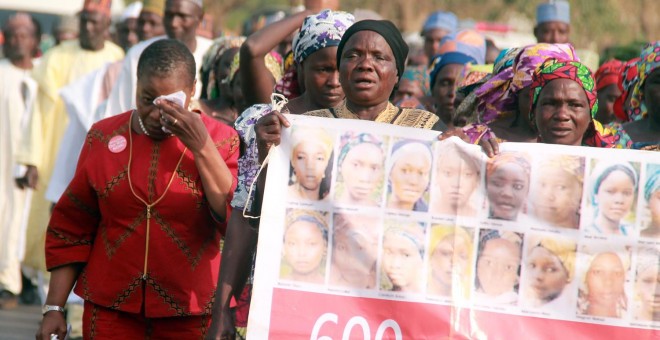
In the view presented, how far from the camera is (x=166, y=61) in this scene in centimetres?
536

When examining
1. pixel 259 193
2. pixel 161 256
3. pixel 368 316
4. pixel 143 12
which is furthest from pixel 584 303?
pixel 143 12

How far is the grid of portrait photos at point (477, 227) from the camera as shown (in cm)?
461

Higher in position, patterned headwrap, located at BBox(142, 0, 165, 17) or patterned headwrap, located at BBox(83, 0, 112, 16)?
patterned headwrap, located at BBox(83, 0, 112, 16)

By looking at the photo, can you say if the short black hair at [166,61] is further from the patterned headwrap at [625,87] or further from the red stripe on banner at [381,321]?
the patterned headwrap at [625,87]

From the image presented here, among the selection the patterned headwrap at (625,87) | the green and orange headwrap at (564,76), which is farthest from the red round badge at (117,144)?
the patterned headwrap at (625,87)

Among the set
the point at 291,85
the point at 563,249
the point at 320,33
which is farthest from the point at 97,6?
the point at 563,249

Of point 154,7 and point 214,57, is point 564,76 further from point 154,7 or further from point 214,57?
point 154,7

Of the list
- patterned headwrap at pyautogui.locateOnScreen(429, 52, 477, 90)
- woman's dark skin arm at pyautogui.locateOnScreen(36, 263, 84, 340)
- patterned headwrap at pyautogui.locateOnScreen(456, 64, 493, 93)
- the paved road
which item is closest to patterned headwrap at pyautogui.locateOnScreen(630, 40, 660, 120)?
patterned headwrap at pyautogui.locateOnScreen(456, 64, 493, 93)

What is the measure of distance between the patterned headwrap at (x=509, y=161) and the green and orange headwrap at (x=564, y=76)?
0.77 metres

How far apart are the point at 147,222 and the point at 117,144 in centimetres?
36

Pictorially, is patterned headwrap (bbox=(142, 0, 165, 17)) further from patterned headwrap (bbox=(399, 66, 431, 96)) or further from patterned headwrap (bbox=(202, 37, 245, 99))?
patterned headwrap (bbox=(202, 37, 245, 99))

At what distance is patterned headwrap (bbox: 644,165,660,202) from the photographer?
15.1 feet

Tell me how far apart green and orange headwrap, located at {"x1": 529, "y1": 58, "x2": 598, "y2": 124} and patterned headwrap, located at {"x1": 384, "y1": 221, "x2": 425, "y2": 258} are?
1084 mm

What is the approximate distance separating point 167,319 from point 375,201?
3.97 ft
